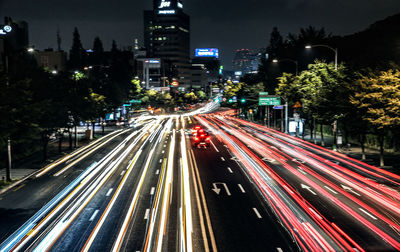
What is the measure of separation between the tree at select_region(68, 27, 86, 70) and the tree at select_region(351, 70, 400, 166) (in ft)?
315

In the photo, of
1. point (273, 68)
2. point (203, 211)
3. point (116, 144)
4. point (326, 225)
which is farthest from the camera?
point (273, 68)

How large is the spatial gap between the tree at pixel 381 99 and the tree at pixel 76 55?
95966mm

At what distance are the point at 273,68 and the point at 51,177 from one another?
236 ft

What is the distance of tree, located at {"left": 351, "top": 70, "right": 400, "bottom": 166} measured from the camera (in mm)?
28422

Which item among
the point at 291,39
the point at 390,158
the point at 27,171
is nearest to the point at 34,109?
the point at 27,171

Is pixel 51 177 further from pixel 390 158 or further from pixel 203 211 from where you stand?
pixel 390 158

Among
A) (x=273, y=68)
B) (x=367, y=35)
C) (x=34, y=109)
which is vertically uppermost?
(x=367, y=35)

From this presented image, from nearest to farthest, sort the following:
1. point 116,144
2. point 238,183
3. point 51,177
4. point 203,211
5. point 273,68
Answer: point 203,211, point 238,183, point 51,177, point 116,144, point 273,68

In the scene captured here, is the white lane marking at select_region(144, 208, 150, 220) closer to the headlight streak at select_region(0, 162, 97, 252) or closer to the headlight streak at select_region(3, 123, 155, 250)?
the headlight streak at select_region(3, 123, 155, 250)

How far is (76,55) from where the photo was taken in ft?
388

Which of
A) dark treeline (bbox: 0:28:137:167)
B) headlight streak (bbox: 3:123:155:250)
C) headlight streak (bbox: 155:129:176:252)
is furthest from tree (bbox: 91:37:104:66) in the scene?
headlight streak (bbox: 155:129:176:252)

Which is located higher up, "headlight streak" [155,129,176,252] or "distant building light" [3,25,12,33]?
"distant building light" [3,25,12,33]

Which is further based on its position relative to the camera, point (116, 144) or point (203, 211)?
point (116, 144)

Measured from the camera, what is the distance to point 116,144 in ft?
166
